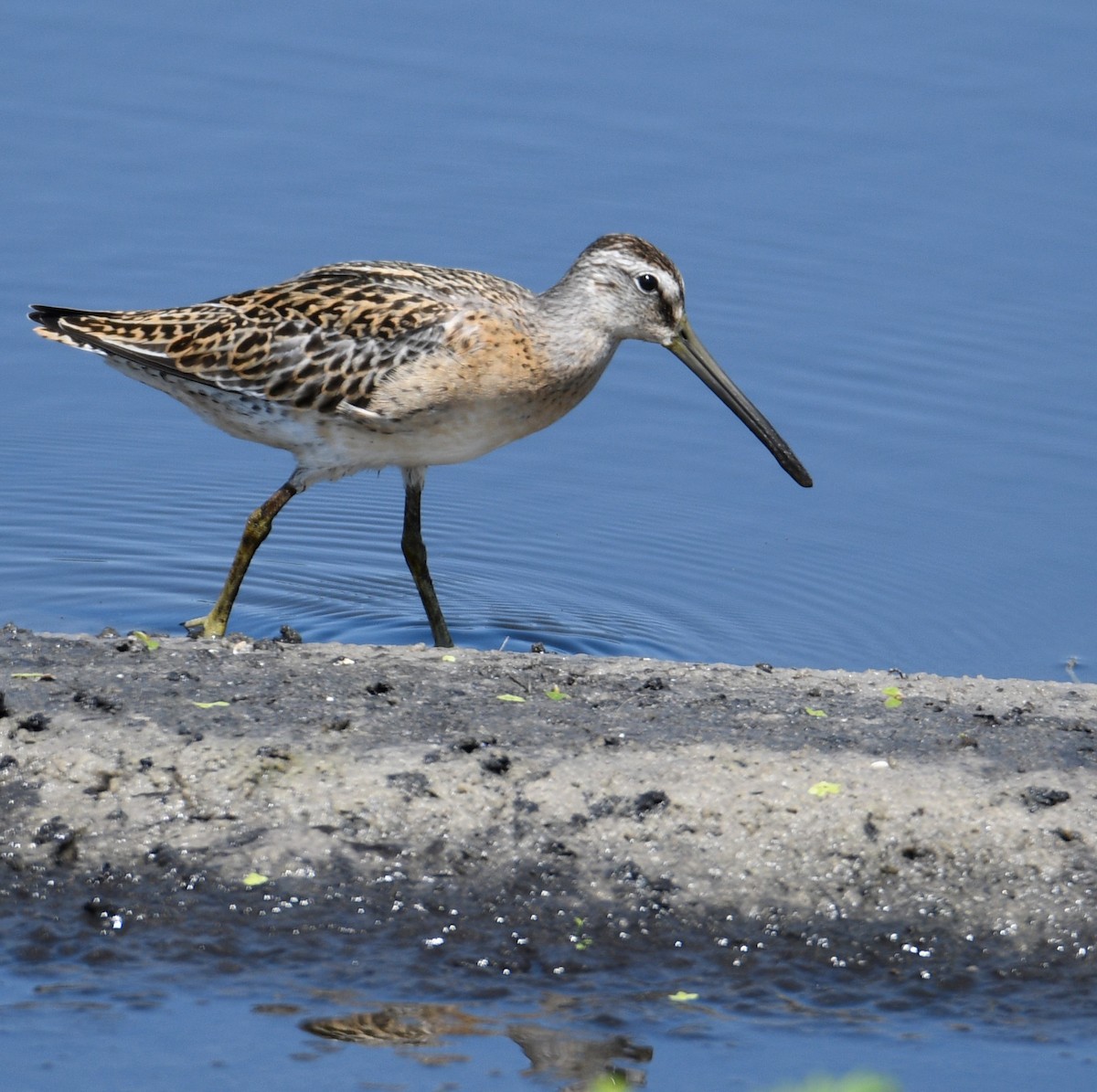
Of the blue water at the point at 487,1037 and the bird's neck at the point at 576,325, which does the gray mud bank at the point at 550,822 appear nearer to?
the blue water at the point at 487,1037

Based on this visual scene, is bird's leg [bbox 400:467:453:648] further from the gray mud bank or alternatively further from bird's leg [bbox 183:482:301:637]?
the gray mud bank

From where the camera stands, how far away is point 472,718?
16.8 ft

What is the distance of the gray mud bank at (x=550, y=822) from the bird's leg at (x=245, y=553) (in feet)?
5.79

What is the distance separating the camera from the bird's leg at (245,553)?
693 cm

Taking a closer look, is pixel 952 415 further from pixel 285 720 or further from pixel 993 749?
pixel 285 720

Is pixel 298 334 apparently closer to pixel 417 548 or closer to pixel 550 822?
pixel 417 548

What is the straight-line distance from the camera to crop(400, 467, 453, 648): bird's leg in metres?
7.29

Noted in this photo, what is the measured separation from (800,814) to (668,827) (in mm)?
330

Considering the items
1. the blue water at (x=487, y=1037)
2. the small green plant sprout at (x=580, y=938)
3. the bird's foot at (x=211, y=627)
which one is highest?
the bird's foot at (x=211, y=627)

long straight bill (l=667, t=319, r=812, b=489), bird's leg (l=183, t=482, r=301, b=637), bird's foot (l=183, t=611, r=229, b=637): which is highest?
long straight bill (l=667, t=319, r=812, b=489)

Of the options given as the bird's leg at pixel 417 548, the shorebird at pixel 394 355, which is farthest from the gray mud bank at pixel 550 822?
the bird's leg at pixel 417 548

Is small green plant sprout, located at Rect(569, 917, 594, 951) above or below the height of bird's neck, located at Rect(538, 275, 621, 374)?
below

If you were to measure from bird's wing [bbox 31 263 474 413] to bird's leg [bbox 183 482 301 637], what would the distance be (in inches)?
14.8

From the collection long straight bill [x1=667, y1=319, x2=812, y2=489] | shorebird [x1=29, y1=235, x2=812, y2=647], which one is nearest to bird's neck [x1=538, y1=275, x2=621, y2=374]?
shorebird [x1=29, y1=235, x2=812, y2=647]
